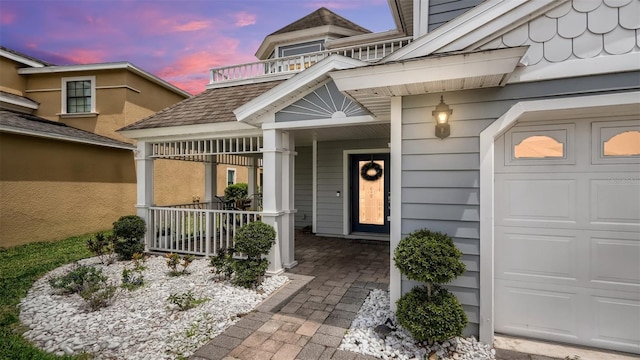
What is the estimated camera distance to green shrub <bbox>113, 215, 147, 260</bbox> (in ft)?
18.4

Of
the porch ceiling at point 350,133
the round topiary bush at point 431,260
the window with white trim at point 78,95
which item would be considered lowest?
the round topiary bush at point 431,260

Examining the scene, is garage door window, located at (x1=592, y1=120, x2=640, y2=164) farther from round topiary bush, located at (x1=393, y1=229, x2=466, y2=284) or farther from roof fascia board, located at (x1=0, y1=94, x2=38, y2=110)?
roof fascia board, located at (x1=0, y1=94, x2=38, y2=110)

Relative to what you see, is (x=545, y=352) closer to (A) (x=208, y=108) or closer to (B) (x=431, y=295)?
(B) (x=431, y=295)

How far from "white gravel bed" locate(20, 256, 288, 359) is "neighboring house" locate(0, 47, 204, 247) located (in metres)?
4.25

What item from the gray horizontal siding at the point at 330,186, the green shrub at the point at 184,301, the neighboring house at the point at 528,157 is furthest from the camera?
the gray horizontal siding at the point at 330,186

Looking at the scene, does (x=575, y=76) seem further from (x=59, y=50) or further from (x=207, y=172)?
(x=59, y=50)

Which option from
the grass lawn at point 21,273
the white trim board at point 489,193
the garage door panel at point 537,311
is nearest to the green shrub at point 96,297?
the grass lawn at point 21,273

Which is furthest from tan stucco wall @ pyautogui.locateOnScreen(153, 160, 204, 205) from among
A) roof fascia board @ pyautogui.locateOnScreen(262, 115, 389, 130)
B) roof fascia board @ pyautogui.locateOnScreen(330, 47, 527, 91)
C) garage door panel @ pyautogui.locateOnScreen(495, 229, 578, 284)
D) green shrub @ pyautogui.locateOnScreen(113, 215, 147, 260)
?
garage door panel @ pyautogui.locateOnScreen(495, 229, 578, 284)

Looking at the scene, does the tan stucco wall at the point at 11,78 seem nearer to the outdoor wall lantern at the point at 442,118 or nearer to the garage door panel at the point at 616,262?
the outdoor wall lantern at the point at 442,118

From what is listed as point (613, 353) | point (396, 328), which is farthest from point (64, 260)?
point (613, 353)

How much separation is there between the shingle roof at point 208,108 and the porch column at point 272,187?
39.7 inches

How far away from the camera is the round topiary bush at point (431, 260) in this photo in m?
2.46

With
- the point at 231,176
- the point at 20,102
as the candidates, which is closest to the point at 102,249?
the point at 20,102

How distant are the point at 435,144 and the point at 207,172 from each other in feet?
22.5
